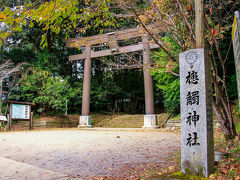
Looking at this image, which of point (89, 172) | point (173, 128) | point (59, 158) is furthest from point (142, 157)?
point (173, 128)

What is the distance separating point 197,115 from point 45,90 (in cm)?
1398

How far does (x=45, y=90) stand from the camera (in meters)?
15.2

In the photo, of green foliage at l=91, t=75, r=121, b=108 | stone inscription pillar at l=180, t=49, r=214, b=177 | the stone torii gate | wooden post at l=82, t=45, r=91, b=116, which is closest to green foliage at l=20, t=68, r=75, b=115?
wooden post at l=82, t=45, r=91, b=116

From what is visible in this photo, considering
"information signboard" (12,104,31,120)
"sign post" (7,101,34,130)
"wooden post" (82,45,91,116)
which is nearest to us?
"sign post" (7,101,34,130)

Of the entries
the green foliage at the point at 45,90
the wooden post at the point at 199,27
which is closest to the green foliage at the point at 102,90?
the green foliage at the point at 45,90

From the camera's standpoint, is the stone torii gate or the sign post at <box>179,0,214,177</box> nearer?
the sign post at <box>179,0,214,177</box>

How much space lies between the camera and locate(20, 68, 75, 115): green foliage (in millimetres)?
15086

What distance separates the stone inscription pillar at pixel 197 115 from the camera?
2797 mm

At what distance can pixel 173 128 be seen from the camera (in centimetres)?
1072

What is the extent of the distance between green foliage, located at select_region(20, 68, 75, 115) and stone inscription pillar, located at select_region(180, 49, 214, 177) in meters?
13.0

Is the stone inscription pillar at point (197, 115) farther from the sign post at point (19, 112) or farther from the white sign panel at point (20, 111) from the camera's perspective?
the white sign panel at point (20, 111)

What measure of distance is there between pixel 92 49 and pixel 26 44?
6.92 meters

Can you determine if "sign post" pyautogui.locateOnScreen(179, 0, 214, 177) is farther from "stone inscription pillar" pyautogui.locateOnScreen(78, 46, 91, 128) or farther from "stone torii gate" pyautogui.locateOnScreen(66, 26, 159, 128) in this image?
"stone inscription pillar" pyautogui.locateOnScreen(78, 46, 91, 128)

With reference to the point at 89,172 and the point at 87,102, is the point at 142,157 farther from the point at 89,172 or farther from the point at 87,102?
the point at 87,102
